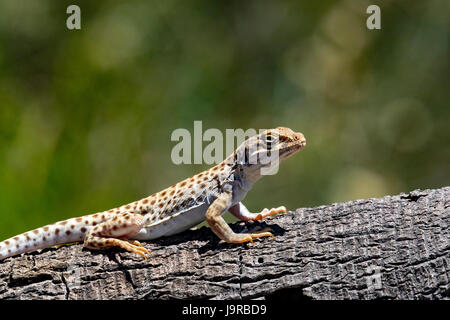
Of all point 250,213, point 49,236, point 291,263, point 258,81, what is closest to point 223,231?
point 291,263

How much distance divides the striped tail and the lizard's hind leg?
21 cm

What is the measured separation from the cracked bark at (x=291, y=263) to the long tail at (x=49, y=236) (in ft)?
0.34

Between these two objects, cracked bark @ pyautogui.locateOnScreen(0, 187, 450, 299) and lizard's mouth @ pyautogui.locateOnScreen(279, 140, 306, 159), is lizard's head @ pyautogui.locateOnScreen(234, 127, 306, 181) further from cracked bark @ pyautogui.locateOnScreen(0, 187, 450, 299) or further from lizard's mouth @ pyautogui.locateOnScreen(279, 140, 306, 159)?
cracked bark @ pyautogui.locateOnScreen(0, 187, 450, 299)

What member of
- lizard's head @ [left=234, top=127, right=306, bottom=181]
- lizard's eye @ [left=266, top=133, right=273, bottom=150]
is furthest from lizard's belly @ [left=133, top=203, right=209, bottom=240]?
lizard's eye @ [left=266, top=133, right=273, bottom=150]

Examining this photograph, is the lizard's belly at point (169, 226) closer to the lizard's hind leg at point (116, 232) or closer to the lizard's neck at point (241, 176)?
the lizard's hind leg at point (116, 232)

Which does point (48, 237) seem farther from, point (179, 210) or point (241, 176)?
point (241, 176)

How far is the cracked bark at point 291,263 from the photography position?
Answer: 4.61 metres

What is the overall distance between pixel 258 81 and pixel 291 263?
5.12 m

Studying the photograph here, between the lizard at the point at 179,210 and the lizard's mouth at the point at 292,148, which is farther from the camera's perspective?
the lizard's mouth at the point at 292,148

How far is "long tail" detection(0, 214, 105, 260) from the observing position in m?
5.56

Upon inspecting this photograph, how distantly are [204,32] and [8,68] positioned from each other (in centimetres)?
301

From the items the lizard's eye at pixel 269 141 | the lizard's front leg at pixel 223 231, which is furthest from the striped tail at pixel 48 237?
the lizard's eye at pixel 269 141

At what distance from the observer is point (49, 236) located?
578 centimetres

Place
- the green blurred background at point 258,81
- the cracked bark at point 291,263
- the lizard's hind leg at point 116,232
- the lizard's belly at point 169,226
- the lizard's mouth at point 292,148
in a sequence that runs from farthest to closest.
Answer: the green blurred background at point 258,81 → the lizard's mouth at point 292,148 → the lizard's belly at point 169,226 → the lizard's hind leg at point 116,232 → the cracked bark at point 291,263
